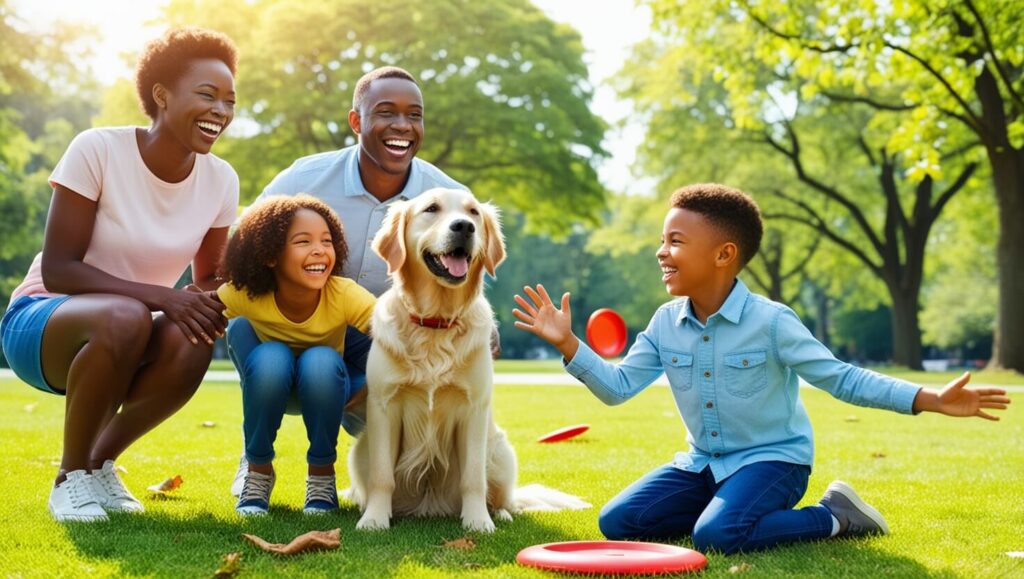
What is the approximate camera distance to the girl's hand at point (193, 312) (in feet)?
14.4

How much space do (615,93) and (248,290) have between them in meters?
27.4

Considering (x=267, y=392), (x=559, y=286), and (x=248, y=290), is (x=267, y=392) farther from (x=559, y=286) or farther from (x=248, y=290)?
(x=559, y=286)

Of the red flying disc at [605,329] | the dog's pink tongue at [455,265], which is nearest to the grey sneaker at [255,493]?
the dog's pink tongue at [455,265]

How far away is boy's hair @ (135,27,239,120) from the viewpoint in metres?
4.73

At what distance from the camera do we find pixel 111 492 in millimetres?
4695

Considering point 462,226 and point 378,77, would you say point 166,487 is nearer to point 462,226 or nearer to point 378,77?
point 462,226

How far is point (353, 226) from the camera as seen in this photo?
5.57 metres

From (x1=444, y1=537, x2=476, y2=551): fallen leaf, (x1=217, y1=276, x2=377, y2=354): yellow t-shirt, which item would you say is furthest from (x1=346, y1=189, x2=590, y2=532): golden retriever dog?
(x1=444, y1=537, x2=476, y2=551): fallen leaf

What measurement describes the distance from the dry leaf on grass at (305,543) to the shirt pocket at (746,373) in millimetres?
1753

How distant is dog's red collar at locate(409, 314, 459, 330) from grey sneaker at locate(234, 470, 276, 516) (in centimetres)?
107

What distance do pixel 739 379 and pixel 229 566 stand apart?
7.22 ft

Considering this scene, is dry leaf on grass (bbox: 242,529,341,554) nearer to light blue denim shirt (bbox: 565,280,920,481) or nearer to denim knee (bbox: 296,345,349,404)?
denim knee (bbox: 296,345,349,404)

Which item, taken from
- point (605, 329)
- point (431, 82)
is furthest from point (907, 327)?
point (605, 329)

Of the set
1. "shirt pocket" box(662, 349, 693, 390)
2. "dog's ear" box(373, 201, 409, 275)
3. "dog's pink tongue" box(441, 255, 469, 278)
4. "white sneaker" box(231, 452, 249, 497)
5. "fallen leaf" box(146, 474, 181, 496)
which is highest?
"dog's ear" box(373, 201, 409, 275)
